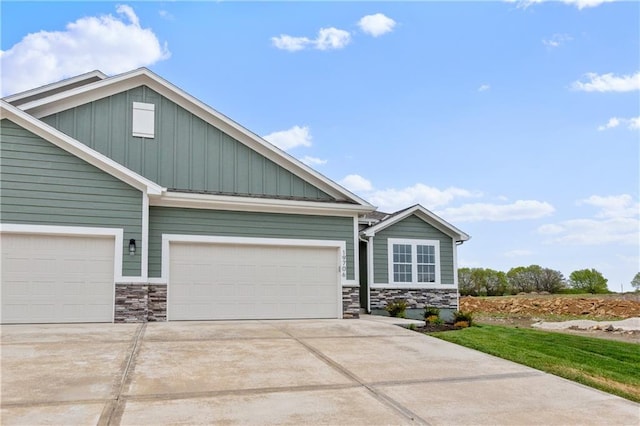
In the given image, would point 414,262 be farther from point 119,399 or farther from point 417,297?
point 119,399

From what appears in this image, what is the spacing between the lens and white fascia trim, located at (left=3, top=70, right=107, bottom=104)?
42.1 feet

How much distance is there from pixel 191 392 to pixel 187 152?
8.18 metres

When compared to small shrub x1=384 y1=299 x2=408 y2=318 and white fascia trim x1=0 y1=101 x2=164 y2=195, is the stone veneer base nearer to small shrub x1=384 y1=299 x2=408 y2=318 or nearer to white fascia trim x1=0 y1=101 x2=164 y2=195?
white fascia trim x1=0 y1=101 x2=164 y2=195

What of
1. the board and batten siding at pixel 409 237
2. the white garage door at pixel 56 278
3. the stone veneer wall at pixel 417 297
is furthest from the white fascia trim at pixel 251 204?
the stone veneer wall at pixel 417 297

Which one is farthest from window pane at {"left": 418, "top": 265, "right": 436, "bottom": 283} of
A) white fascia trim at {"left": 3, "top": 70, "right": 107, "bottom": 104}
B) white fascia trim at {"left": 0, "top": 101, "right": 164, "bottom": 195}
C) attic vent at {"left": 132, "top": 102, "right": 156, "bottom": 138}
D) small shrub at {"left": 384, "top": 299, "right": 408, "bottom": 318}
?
white fascia trim at {"left": 3, "top": 70, "right": 107, "bottom": 104}

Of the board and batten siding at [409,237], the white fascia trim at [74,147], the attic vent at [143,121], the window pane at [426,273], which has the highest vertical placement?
the attic vent at [143,121]

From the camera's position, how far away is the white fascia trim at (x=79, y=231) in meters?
10.3

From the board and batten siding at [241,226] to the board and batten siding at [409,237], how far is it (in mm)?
2354

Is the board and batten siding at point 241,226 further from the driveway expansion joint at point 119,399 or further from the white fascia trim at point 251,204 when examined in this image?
→ the driveway expansion joint at point 119,399

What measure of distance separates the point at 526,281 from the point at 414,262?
25.0 meters

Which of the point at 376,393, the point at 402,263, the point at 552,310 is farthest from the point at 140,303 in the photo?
the point at 552,310

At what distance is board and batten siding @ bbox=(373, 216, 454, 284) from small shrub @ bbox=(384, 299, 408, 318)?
711mm

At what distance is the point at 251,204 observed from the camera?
1236 cm

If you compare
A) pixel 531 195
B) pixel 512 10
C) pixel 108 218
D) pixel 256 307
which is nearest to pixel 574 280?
pixel 531 195
